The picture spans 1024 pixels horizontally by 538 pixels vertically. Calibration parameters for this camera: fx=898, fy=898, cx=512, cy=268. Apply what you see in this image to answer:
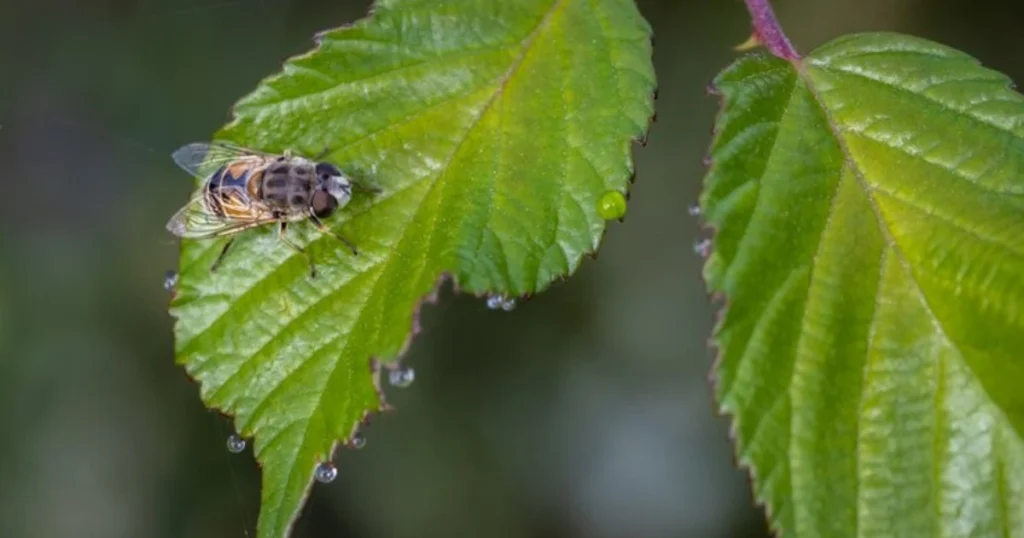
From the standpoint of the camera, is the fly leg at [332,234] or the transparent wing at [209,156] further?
the transparent wing at [209,156]

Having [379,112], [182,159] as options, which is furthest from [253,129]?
[182,159]

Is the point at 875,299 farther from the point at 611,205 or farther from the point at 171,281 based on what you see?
the point at 171,281

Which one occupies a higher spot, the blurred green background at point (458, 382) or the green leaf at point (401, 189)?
the green leaf at point (401, 189)

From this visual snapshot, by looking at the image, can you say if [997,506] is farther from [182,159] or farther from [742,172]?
[182,159]

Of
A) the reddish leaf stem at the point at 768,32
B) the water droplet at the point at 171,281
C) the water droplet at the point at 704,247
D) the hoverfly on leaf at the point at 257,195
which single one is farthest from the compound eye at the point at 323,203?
the reddish leaf stem at the point at 768,32

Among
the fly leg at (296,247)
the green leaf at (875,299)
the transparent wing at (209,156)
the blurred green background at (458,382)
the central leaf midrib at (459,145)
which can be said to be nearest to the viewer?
the green leaf at (875,299)

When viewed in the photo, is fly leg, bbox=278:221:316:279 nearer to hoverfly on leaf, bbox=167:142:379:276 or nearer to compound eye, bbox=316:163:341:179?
hoverfly on leaf, bbox=167:142:379:276

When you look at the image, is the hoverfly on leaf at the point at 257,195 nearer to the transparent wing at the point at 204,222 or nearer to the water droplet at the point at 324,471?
the transparent wing at the point at 204,222

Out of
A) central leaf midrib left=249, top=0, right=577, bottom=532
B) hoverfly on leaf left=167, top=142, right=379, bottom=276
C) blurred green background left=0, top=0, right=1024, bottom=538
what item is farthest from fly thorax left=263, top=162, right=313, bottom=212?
blurred green background left=0, top=0, right=1024, bottom=538
